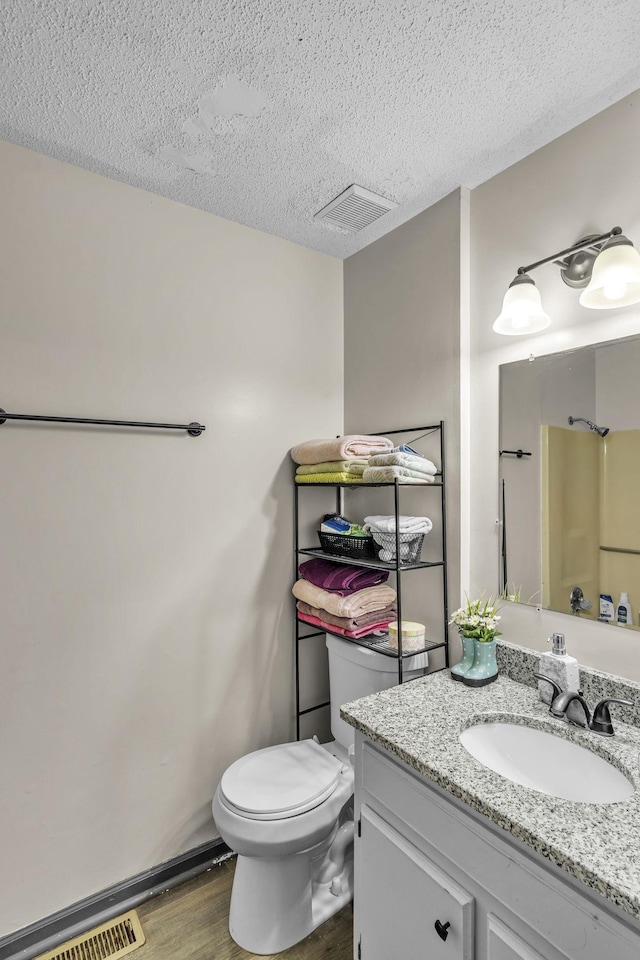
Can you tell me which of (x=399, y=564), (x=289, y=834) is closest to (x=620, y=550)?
(x=399, y=564)

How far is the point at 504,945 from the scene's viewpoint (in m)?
0.87

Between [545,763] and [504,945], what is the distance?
1.27 ft

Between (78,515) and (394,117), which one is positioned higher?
(394,117)

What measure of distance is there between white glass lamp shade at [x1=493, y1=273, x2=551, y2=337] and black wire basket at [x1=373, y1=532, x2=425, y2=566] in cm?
69

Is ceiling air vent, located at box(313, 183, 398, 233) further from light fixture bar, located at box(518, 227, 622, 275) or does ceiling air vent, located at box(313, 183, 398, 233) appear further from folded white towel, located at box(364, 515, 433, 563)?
folded white towel, located at box(364, 515, 433, 563)

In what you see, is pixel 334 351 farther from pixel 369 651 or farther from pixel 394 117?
pixel 369 651

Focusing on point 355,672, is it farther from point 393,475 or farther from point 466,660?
point 393,475

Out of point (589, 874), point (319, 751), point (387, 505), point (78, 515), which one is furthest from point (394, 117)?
point (319, 751)

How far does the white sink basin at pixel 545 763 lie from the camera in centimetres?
105

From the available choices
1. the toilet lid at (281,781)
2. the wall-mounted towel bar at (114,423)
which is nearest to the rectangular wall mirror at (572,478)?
the toilet lid at (281,781)

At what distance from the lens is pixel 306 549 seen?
2.05m

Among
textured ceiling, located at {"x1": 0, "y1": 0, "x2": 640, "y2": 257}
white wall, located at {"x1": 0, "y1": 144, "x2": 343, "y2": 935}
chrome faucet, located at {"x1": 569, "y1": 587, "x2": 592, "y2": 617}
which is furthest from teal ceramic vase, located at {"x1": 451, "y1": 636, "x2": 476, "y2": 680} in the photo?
textured ceiling, located at {"x1": 0, "y1": 0, "x2": 640, "y2": 257}

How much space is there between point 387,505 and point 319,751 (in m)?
0.91

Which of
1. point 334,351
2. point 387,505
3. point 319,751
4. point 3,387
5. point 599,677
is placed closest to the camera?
point 599,677
